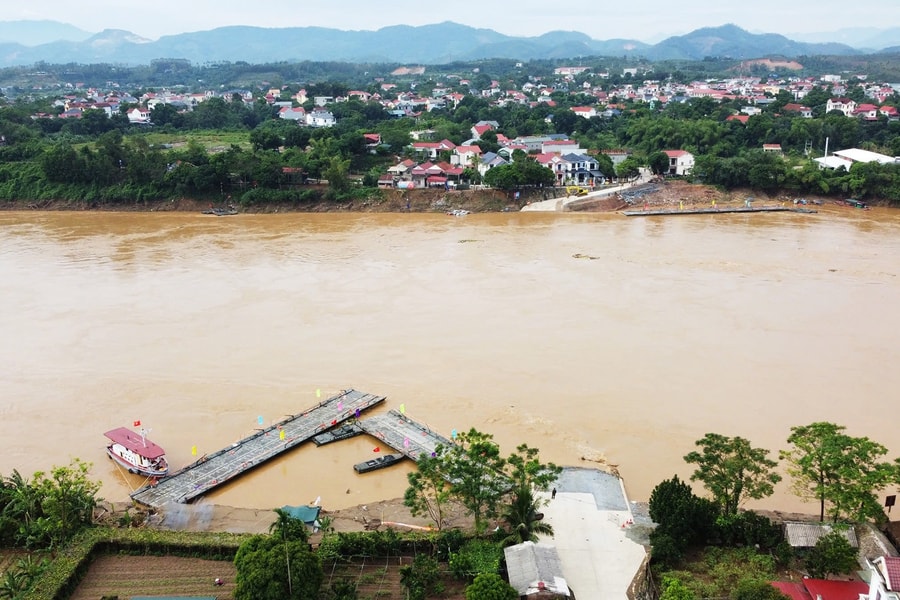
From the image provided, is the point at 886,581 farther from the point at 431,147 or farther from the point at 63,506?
the point at 431,147

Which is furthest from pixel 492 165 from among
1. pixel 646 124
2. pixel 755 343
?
pixel 755 343

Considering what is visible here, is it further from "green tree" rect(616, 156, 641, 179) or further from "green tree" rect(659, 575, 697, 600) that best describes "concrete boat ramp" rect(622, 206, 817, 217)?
"green tree" rect(659, 575, 697, 600)

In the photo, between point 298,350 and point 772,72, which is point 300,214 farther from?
point 772,72

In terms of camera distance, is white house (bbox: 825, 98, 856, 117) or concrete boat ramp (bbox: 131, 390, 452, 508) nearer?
concrete boat ramp (bbox: 131, 390, 452, 508)

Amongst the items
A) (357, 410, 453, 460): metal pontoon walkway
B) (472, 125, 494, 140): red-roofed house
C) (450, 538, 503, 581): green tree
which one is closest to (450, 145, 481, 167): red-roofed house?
(472, 125, 494, 140): red-roofed house

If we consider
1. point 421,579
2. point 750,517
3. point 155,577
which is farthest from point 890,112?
point 155,577

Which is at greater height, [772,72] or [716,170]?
[772,72]

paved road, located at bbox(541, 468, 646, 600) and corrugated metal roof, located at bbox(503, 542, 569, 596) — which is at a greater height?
corrugated metal roof, located at bbox(503, 542, 569, 596)
